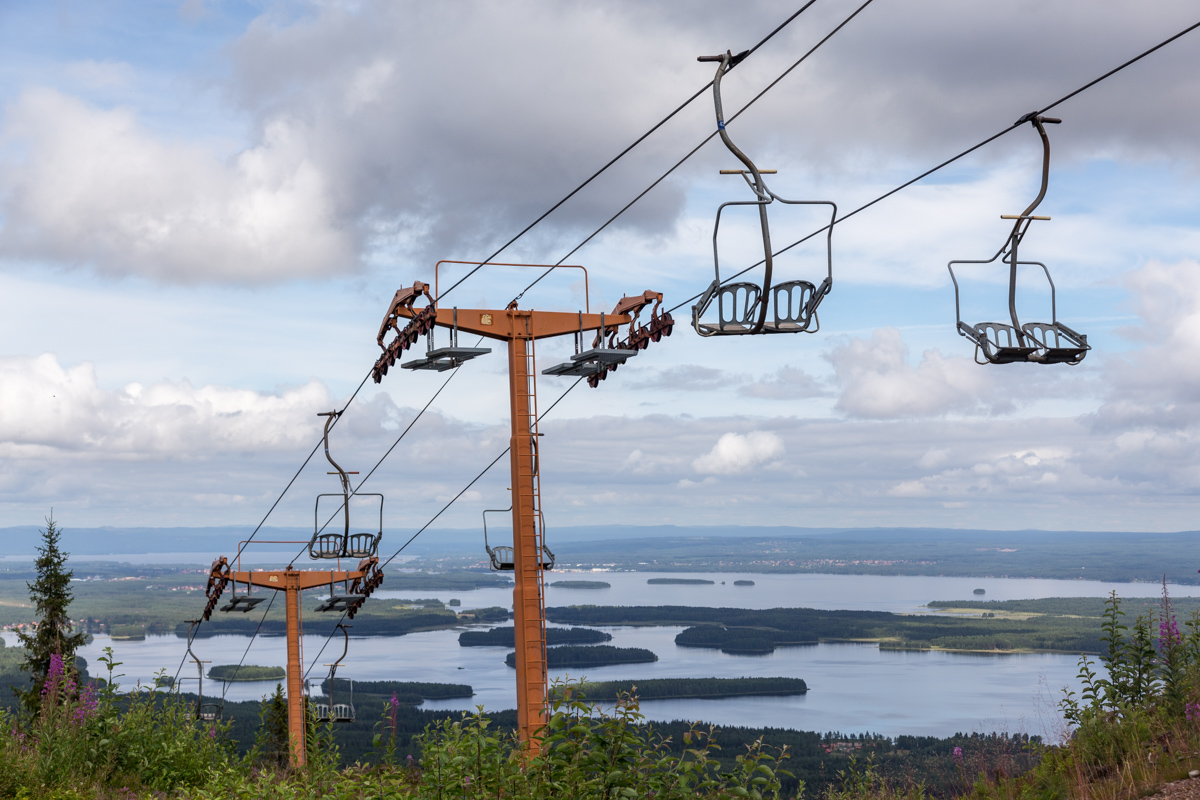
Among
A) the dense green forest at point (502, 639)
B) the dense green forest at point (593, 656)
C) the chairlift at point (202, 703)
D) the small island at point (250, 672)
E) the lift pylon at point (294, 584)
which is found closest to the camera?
the chairlift at point (202, 703)

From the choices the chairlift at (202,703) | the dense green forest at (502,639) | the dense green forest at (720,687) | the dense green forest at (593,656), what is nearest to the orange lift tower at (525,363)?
the chairlift at (202,703)

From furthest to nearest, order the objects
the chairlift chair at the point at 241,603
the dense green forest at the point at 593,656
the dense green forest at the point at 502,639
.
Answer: the dense green forest at the point at 502,639
the dense green forest at the point at 593,656
the chairlift chair at the point at 241,603

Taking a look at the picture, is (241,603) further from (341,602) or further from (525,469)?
(525,469)

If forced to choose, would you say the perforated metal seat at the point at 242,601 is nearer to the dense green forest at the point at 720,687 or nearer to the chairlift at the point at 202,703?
the chairlift at the point at 202,703

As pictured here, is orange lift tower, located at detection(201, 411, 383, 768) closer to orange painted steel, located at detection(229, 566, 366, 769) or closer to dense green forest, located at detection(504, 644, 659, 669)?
orange painted steel, located at detection(229, 566, 366, 769)

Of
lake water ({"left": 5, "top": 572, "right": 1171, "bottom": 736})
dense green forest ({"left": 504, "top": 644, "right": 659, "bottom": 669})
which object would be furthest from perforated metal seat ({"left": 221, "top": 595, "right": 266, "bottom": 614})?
dense green forest ({"left": 504, "top": 644, "right": 659, "bottom": 669})

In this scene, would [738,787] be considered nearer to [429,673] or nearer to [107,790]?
[107,790]
